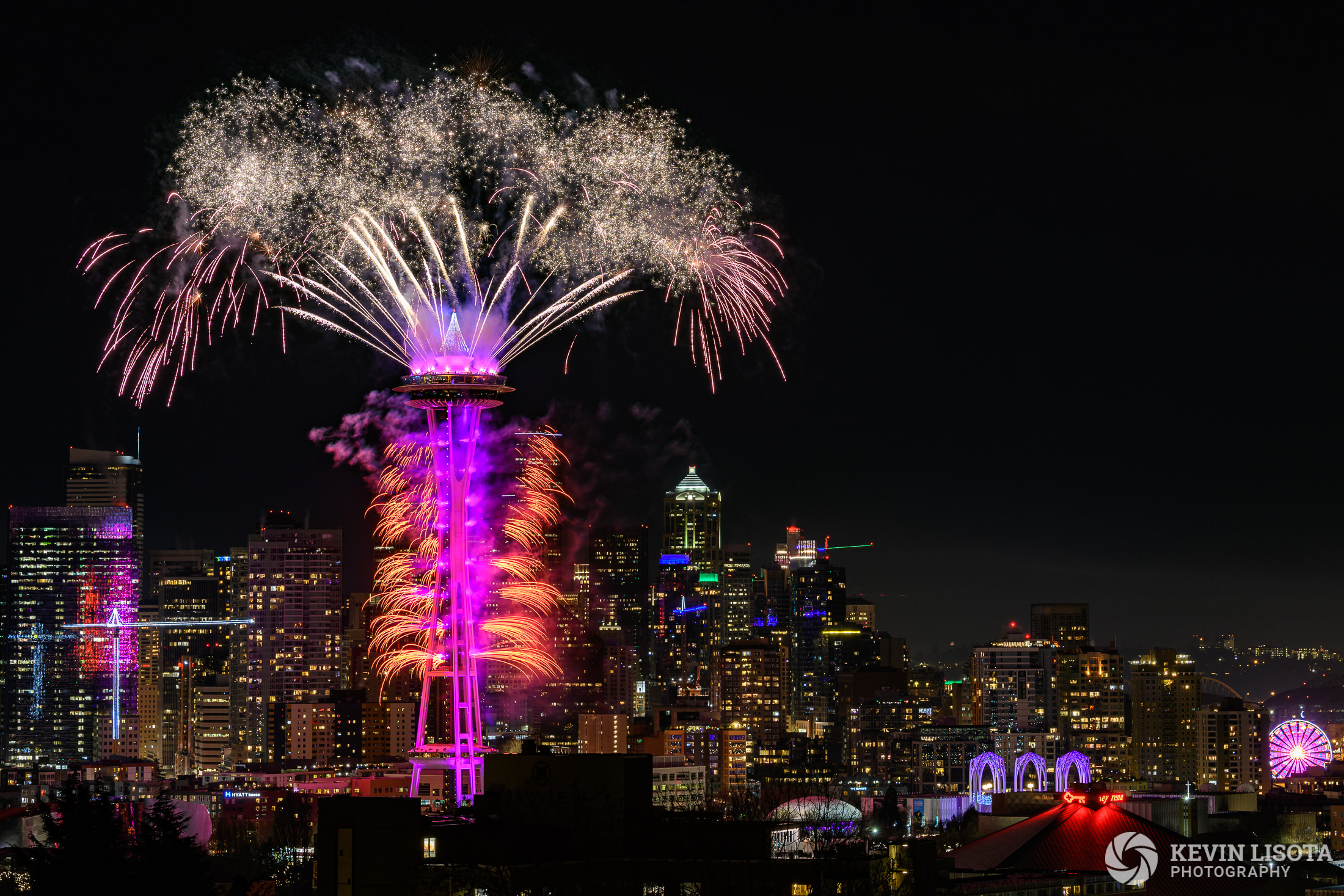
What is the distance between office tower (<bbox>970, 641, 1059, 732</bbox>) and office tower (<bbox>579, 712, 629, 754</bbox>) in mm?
50629

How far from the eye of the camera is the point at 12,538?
19638 cm

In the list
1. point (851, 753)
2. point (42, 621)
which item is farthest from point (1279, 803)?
point (42, 621)

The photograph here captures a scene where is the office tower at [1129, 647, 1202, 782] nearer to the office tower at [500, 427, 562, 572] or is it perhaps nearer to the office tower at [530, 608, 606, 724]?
the office tower at [530, 608, 606, 724]

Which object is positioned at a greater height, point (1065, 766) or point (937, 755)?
point (937, 755)

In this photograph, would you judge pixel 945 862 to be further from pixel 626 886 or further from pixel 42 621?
pixel 42 621

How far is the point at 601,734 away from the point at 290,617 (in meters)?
44.0

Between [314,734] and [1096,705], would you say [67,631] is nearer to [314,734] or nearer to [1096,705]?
[314,734]

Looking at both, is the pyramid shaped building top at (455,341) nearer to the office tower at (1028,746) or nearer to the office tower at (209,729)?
the office tower at (1028,746)

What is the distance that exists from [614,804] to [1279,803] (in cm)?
9781

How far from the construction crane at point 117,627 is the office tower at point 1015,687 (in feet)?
234

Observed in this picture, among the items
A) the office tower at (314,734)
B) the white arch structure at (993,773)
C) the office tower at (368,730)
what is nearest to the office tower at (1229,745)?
the white arch structure at (993,773)

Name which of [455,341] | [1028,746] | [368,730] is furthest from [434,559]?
[1028,746]

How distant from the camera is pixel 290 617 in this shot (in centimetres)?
18300

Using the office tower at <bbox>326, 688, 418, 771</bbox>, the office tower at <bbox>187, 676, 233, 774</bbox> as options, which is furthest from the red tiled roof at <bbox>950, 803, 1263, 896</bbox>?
the office tower at <bbox>187, 676, 233, 774</bbox>
